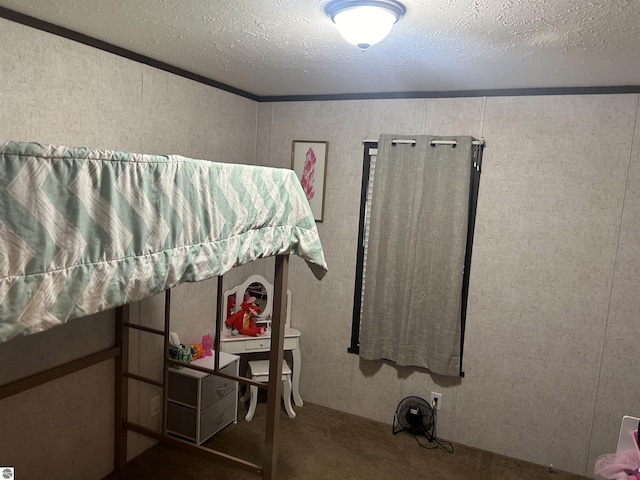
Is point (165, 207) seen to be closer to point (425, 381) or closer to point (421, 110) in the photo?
point (421, 110)

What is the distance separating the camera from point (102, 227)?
4.24 ft

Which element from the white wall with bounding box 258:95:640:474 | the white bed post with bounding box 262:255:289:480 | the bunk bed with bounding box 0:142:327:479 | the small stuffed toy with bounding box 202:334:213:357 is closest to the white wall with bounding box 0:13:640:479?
the white wall with bounding box 258:95:640:474

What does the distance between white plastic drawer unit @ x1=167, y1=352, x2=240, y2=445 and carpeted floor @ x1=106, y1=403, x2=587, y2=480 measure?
0.11 meters

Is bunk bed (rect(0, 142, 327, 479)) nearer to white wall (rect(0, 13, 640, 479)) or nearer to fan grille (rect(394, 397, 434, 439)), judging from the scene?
white wall (rect(0, 13, 640, 479))

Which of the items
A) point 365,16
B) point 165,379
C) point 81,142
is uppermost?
point 365,16

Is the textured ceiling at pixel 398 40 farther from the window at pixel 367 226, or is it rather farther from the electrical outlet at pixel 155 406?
the electrical outlet at pixel 155 406

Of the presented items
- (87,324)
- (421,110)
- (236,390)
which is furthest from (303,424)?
(421,110)

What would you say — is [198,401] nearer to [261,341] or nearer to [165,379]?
[165,379]

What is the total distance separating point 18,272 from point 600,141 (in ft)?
9.47

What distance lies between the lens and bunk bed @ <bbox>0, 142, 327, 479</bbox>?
1.11 meters

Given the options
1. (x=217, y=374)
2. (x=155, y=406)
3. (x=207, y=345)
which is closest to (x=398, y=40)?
(x=217, y=374)

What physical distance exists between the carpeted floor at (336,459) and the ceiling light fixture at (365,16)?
7.78 feet

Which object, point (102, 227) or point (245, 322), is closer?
point (102, 227)

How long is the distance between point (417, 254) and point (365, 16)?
70.8 inches
